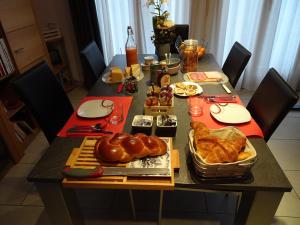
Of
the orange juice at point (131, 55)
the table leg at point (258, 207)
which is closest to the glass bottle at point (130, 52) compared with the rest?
the orange juice at point (131, 55)

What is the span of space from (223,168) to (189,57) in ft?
3.52

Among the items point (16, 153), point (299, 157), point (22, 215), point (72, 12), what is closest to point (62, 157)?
point (22, 215)

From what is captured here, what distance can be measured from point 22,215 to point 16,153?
629 mm

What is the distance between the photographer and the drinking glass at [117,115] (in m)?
1.12

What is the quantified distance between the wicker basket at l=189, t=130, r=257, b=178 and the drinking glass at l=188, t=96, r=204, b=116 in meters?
0.41

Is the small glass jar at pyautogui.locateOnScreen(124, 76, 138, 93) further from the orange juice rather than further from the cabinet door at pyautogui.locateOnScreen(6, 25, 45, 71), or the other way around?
the cabinet door at pyautogui.locateOnScreen(6, 25, 45, 71)

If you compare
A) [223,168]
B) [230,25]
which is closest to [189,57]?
[223,168]

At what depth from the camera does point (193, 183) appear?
0.77 metres

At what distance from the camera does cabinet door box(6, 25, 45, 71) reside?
2002 mm

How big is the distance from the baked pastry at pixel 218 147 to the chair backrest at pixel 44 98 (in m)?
0.91

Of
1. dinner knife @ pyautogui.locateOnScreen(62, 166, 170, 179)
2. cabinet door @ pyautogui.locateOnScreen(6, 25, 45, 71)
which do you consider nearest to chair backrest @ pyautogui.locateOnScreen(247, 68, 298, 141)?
dinner knife @ pyautogui.locateOnScreen(62, 166, 170, 179)

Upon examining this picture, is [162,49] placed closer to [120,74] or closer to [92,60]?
[120,74]

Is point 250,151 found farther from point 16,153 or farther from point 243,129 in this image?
point 16,153

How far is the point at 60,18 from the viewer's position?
2.94 m
